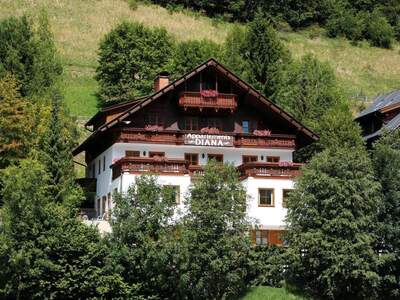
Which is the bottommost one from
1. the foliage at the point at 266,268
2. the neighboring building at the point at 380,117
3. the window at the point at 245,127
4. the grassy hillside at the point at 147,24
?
the foliage at the point at 266,268

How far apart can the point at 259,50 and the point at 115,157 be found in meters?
27.8

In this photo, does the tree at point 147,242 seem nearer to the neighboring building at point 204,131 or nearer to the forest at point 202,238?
the forest at point 202,238

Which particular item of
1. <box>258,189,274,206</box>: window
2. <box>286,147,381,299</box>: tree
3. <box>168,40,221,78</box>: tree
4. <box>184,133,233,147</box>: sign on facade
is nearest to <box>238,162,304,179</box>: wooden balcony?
<box>258,189,274,206</box>: window

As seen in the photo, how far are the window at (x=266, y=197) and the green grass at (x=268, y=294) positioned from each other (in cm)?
870

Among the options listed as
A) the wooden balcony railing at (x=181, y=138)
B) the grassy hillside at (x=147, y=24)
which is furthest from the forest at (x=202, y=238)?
the grassy hillside at (x=147, y=24)

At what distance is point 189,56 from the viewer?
80750 millimetres

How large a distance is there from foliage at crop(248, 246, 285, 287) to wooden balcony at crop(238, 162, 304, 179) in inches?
302

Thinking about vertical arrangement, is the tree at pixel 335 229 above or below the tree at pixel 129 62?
below

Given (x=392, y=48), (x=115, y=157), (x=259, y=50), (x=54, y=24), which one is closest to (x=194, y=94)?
(x=115, y=157)

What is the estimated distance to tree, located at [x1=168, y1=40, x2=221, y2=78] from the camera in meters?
80.4

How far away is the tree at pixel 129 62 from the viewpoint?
81.7 metres

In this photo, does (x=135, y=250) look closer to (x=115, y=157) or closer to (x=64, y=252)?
(x=64, y=252)

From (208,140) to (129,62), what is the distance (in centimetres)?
3041

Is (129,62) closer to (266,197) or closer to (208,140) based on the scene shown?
(208,140)
